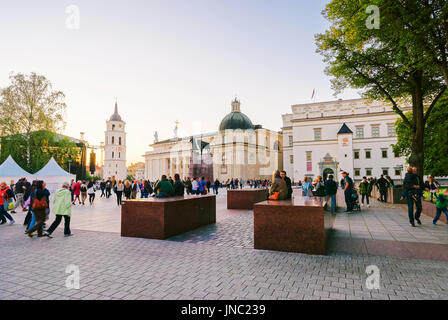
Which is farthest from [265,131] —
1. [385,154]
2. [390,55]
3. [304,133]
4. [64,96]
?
[390,55]

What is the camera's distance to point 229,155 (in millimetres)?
71375

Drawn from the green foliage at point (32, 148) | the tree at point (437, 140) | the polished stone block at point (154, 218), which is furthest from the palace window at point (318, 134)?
the polished stone block at point (154, 218)

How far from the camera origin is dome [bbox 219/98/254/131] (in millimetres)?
76500

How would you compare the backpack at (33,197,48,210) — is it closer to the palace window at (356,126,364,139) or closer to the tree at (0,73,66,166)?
the tree at (0,73,66,166)

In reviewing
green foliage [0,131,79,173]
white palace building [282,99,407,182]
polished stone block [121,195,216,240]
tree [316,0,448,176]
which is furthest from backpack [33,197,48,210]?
white palace building [282,99,407,182]

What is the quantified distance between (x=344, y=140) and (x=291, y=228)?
48.2 meters

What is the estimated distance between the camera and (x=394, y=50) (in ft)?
45.0

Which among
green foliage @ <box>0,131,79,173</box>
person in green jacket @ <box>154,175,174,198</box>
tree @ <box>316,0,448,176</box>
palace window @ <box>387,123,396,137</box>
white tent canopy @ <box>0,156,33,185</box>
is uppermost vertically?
palace window @ <box>387,123,396,137</box>

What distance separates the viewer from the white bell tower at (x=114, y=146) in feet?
309

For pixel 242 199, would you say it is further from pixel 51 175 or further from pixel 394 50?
pixel 51 175

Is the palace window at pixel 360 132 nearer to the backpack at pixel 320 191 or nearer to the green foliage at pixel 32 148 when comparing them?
the backpack at pixel 320 191

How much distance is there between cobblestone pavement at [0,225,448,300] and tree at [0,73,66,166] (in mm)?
34025
